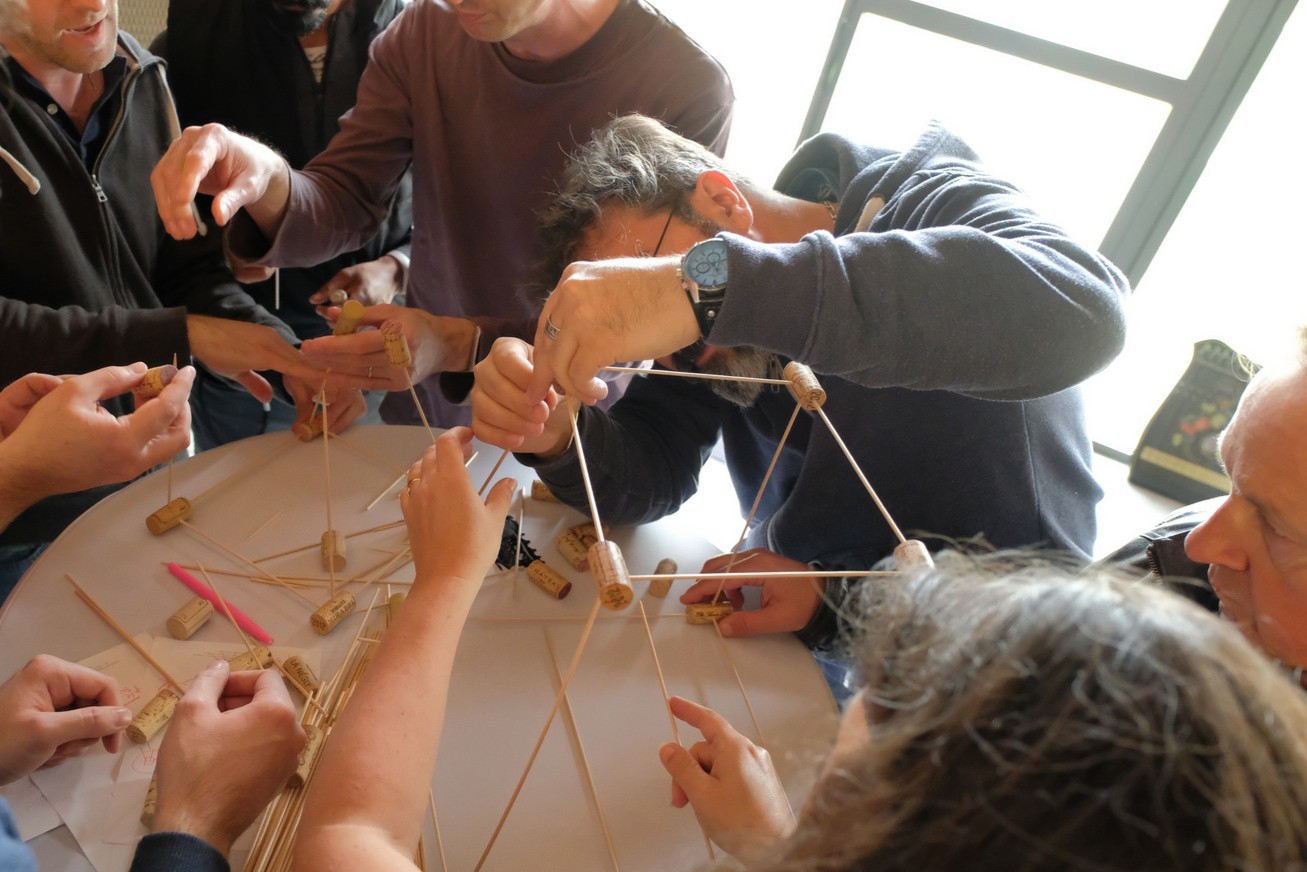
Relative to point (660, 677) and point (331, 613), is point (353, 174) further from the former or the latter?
point (660, 677)

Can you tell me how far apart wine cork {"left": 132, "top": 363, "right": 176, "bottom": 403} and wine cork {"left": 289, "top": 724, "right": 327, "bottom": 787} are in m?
0.60

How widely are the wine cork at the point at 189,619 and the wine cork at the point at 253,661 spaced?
0.07 m

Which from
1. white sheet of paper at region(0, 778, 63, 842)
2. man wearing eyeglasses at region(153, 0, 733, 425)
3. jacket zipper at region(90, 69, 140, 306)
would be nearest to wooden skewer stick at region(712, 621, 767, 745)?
man wearing eyeglasses at region(153, 0, 733, 425)

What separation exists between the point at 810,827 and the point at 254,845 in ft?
2.17

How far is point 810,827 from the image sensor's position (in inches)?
21.1

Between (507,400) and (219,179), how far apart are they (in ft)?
2.66

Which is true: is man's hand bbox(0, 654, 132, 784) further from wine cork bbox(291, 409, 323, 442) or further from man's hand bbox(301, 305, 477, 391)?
man's hand bbox(301, 305, 477, 391)

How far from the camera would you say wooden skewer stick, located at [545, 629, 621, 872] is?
922mm

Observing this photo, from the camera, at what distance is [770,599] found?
125cm

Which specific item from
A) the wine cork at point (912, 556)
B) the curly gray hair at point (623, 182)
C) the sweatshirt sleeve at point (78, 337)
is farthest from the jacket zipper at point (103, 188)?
the wine cork at point (912, 556)

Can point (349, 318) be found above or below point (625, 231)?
below

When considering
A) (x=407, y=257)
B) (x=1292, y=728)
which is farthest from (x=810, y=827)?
(x=407, y=257)

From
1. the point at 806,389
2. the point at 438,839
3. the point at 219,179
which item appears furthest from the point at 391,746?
the point at 219,179

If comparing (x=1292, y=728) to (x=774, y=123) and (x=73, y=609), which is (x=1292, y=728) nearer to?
(x=73, y=609)
